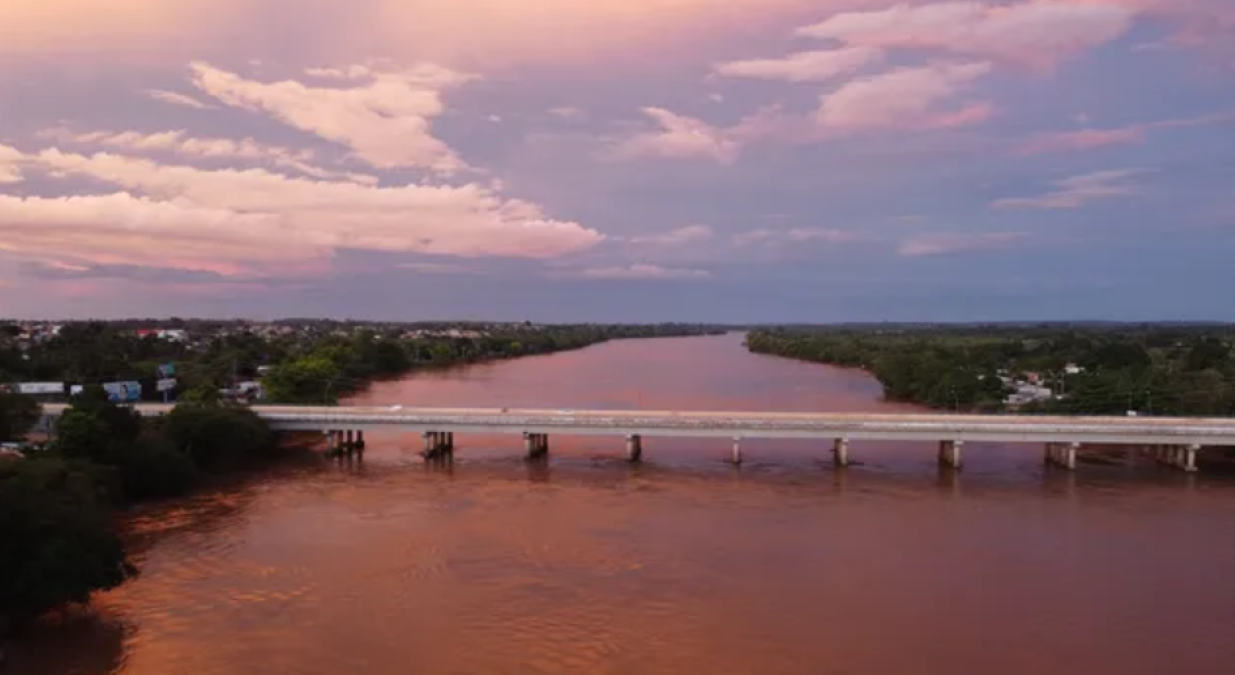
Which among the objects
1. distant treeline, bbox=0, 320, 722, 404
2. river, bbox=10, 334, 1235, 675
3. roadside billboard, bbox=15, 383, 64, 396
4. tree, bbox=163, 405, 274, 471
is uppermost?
distant treeline, bbox=0, 320, 722, 404

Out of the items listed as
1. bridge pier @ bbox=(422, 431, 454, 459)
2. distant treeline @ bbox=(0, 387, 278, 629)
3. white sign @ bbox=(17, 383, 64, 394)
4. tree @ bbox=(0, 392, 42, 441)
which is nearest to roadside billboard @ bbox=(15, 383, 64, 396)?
white sign @ bbox=(17, 383, 64, 394)

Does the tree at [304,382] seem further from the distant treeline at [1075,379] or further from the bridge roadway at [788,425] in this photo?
the distant treeline at [1075,379]

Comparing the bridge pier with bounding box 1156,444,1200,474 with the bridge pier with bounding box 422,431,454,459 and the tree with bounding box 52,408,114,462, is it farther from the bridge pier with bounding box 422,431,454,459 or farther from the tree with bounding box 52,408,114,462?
the tree with bounding box 52,408,114,462

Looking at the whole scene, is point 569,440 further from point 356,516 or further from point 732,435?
point 356,516

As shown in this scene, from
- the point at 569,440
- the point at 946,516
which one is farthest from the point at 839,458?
the point at 569,440

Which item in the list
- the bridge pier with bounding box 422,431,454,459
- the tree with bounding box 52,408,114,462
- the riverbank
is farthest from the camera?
the riverbank

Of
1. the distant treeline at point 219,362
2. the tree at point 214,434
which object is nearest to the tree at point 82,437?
the tree at point 214,434
